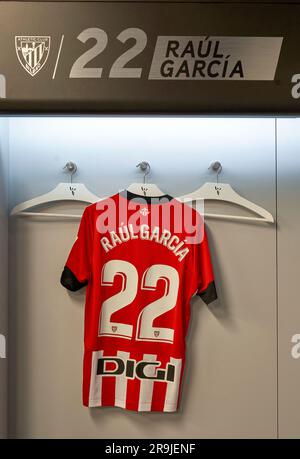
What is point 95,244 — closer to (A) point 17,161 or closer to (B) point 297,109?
(A) point 17,161

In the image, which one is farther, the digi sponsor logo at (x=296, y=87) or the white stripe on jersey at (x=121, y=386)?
the white stripe on jersey at (x=121, y=386)

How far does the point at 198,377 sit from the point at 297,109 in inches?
46.5

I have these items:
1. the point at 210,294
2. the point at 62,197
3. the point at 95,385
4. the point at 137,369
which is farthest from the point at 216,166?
the point at 95,385

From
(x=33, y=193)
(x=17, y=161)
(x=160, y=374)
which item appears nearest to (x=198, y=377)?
(x=160, y=374)

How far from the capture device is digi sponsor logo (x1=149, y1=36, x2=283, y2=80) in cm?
134

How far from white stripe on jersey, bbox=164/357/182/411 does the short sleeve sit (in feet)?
0.94

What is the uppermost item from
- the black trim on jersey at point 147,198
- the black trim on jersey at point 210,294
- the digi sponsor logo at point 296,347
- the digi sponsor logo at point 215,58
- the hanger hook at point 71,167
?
the digi sponsor logo at point 215,58

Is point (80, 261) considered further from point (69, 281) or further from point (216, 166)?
point (216, 166)

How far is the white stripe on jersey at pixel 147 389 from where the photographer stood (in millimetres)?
1813

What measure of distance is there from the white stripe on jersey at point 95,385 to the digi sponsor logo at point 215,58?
3.74 feet

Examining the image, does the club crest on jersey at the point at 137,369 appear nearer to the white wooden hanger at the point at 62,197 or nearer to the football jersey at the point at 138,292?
the football jersey at the point at 138,292

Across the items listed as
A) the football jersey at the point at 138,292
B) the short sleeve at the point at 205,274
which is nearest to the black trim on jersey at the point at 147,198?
the football jersey at the point at 138,292

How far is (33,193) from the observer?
1.90 meters

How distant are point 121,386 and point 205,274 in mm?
592
